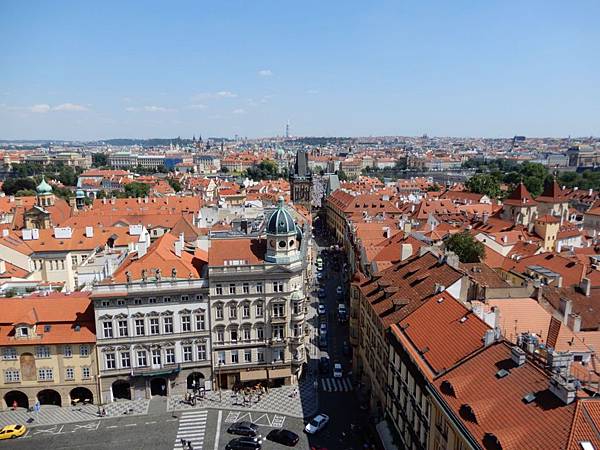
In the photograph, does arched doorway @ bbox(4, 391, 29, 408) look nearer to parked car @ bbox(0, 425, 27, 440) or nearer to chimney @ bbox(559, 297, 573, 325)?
parked car @ bbox(0, 425, 27, 440)

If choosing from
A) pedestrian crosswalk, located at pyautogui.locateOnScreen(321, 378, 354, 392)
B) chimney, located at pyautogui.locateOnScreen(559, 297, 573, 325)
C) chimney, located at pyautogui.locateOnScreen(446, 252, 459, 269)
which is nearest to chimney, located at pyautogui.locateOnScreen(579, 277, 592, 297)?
chimney, located at pyautogui.locateOnScreen(559, 297, 573, 325)

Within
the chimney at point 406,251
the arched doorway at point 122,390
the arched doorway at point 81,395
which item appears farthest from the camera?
the chimney at point 406,251

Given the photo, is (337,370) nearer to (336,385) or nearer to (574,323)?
(336,385)

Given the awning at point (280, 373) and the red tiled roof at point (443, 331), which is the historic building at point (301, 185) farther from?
the red tiled roof at point (443, 331)

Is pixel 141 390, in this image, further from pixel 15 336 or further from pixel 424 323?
pixel 424 323

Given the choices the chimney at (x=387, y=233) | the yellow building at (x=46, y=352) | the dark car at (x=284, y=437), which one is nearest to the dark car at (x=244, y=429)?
the dark car at (x=284, y=437)

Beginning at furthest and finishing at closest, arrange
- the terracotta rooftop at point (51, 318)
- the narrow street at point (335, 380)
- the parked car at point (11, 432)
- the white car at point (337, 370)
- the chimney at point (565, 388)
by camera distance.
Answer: the white car at point (337, 370), the terracotta rooftop at point (51, 318), the parked car at point (11, 432), the narrow street at point (335, 380), the chimney at point (565, 388)

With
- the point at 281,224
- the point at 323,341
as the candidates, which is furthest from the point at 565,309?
the point at 323,341
